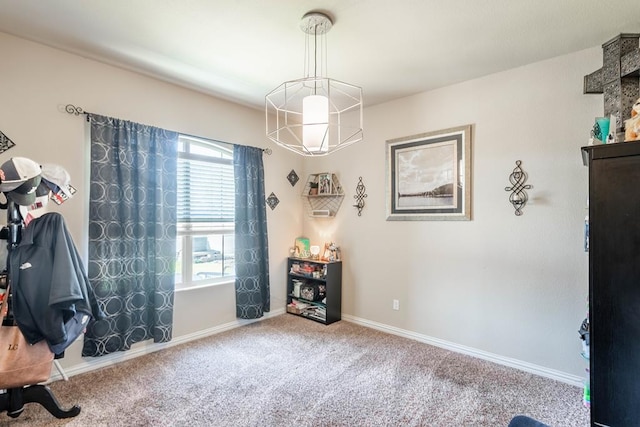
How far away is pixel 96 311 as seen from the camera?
2301 mm

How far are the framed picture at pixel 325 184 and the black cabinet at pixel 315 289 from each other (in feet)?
3.00

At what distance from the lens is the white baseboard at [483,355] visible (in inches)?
100

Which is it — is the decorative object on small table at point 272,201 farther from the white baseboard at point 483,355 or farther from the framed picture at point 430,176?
the white baseboard at point 483,355

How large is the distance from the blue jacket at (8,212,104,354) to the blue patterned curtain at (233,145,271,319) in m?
1.75

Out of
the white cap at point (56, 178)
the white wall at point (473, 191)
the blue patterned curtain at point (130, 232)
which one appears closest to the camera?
the white cap at point (56, 178)

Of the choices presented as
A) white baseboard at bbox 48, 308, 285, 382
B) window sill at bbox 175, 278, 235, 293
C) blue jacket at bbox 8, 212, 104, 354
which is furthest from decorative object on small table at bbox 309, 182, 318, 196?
blue jacket at bbox 8, 212, 104, 354

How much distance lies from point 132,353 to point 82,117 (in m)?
2.10

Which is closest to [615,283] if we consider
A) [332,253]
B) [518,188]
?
[518,188]

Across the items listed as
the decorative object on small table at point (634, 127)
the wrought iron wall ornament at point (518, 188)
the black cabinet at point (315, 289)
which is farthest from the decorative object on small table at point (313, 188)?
the decorative object on small table at point (634, 127)

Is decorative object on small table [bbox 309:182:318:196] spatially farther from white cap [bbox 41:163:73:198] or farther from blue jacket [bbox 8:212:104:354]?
blue jacket [bbox 8:212:104:354]

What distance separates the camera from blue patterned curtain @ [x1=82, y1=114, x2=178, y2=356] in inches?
105

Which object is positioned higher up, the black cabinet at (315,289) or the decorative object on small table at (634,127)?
the decorative object on small table at (634,127)

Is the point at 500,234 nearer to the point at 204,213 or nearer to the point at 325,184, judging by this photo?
the point at 325,184

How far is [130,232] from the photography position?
285 centimetres
